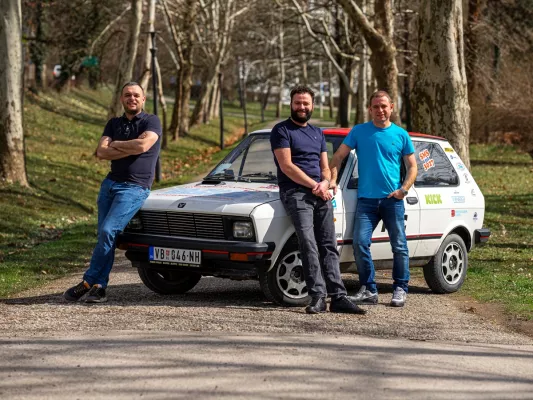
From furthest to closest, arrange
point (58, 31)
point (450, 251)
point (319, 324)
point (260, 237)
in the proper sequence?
point (58, 31) < point (450, 251) < point (260, 237) < point (319, 324)

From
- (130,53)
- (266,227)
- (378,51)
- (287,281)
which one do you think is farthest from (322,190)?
(130,53)

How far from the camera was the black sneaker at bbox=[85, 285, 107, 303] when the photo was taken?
34.6 feet

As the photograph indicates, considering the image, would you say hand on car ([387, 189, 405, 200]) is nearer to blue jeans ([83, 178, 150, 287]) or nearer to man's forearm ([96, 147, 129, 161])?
blue jeans ([83, 178, 150, 287])

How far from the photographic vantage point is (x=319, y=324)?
932cm

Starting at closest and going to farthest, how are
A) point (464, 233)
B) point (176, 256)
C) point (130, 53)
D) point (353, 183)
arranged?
point (176, 256), point (353, 183), point (464, 233), point (130, 53)

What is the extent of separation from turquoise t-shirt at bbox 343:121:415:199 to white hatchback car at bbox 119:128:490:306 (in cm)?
32

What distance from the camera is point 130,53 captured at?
3061cm

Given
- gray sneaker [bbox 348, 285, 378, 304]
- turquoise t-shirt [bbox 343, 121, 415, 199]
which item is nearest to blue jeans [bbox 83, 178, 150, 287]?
turquoise t-shirt [bbox 343, 121, 415, 199]

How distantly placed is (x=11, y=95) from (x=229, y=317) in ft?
48.9

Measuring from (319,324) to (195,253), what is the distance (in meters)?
1.47

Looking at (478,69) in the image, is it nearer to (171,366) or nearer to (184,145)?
(184,145)

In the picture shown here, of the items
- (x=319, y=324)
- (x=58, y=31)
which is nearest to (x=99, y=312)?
(x=319, y=324)

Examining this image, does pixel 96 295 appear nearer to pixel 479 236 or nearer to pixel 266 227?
pixel 266 227

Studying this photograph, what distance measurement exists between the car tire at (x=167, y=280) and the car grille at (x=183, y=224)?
60 centimetres
